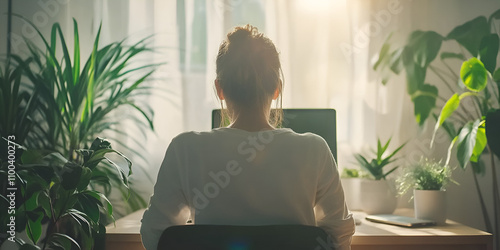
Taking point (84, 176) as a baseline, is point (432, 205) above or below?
below

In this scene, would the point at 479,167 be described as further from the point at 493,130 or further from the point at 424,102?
the point at 493,130

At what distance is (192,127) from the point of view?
2.40 metres

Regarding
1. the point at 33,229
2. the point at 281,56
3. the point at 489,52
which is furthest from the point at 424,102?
the point at 33,229

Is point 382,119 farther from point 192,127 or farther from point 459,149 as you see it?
point 192,127

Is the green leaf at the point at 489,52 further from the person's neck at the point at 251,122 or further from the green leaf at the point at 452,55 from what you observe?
the person's neck at the point at 251,122

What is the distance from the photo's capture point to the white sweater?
1.07 m

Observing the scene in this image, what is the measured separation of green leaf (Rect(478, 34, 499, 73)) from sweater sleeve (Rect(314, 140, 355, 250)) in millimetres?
1185

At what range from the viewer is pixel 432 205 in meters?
1.84

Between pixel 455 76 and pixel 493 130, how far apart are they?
756 millimetres

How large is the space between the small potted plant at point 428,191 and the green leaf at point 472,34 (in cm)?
63

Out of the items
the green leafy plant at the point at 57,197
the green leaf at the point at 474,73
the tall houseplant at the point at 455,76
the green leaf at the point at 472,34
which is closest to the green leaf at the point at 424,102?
the tall houseplant at the point at 455,76

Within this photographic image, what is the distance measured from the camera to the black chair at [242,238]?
886 mm

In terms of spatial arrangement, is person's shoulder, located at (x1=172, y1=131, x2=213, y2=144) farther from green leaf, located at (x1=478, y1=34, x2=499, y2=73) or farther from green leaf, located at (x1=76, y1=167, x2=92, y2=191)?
green leaf, located at (x1=478, y1=34, x2=499, y2=73)

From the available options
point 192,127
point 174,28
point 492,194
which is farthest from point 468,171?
point 174,28
